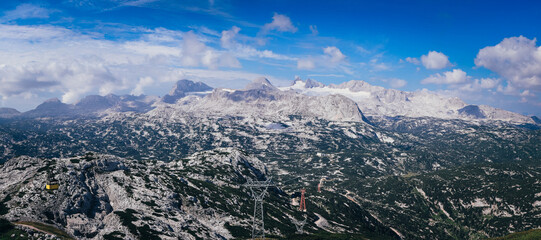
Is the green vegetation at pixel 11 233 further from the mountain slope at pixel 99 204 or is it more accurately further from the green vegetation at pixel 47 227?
the mountain slope at pixel 99 204

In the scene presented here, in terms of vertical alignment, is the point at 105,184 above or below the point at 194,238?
above

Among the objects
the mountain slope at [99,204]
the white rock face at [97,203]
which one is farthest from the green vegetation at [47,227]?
the mountain slope at [99,204]

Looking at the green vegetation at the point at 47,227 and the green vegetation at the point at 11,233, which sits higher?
the green vegetation at the point at 11,233

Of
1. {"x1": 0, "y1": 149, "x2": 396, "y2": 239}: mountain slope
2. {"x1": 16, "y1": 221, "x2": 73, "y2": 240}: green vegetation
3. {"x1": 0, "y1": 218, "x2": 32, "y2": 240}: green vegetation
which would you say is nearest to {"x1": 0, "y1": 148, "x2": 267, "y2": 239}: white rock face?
{"x1": 0, "y1": 149, "x2": 396, "y2": 239}: mountain slope

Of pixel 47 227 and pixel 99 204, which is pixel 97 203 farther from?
pixel 47 227

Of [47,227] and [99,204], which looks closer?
[47,227]

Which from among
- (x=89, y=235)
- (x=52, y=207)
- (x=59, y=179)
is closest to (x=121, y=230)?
(x=89, y=235)

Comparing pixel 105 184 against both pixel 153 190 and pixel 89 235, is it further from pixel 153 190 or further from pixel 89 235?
pixel 89 235

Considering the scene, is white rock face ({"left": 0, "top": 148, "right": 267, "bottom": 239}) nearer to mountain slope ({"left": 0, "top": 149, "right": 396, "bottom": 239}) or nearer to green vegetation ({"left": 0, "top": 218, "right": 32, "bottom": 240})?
mountain slope ({"left": 0, "top": 149, "right": 396, "bottom": 239})

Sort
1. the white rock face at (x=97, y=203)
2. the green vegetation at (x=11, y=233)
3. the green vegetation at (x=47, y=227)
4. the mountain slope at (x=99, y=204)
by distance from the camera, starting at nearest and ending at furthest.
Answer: the green vegetation at (x=11, y=233)
the green vegetation at (x=47, y=227)
the mountain slope at (x=99, y=204)
the white rock face at (x=97, y=203)

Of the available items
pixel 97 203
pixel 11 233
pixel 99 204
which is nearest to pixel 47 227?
pixel 11 233

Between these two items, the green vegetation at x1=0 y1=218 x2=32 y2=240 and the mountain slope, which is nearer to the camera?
the green vegetation at x1=0 y1=218 x2=32 y2=240
